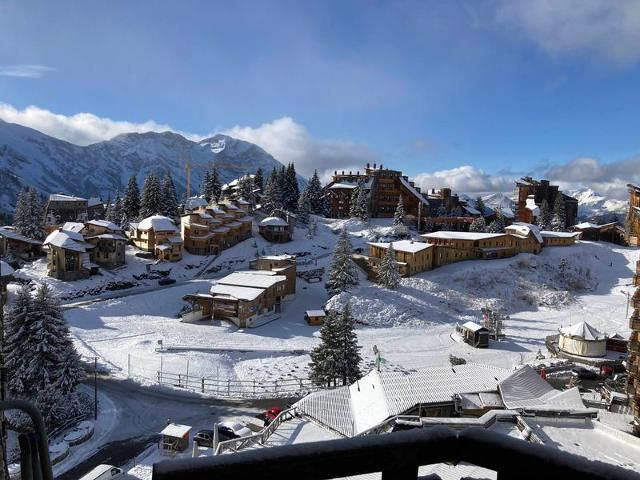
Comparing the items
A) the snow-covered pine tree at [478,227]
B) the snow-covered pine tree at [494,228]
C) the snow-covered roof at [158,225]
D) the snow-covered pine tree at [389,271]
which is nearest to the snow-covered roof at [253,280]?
the snow-covered pine tree at [389,271]

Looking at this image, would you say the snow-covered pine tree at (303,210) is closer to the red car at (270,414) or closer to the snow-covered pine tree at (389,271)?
the snow-covered pine tree at (389,271)

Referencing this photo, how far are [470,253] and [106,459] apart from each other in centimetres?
5254

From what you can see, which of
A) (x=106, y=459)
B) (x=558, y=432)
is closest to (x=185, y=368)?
(x=106, y=459)

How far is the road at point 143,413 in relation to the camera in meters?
22.7

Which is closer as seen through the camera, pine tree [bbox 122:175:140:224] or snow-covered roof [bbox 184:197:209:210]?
pine tree [bbox 122:175:140:224]

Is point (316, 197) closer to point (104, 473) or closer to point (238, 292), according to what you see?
point (238, 292)

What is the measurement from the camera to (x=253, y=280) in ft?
164

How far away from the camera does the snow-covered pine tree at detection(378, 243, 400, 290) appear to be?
5381cm

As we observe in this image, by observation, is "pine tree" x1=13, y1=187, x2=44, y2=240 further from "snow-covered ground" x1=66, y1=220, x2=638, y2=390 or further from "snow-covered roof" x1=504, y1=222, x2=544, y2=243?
"snow-covered roof" x1=504, y1=222, x2=544, y2=243

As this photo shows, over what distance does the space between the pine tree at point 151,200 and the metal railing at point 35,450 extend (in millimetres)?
76097

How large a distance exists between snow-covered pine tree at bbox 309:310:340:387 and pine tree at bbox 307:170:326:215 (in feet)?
213

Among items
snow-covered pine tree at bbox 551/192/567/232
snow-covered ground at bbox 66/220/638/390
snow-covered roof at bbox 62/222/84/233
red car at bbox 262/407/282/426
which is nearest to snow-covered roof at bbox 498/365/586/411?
red car at bbox 262/407/282/426

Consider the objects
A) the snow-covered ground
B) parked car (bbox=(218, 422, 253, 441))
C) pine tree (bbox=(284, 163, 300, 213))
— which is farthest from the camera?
pine tree (bbox=(284, 163, 300, 213))

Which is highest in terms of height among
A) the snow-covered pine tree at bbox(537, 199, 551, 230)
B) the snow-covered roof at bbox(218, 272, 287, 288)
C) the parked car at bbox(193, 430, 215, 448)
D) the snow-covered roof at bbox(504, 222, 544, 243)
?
the snow-covered pine tree at bbox(537, 199, 551, 230)
